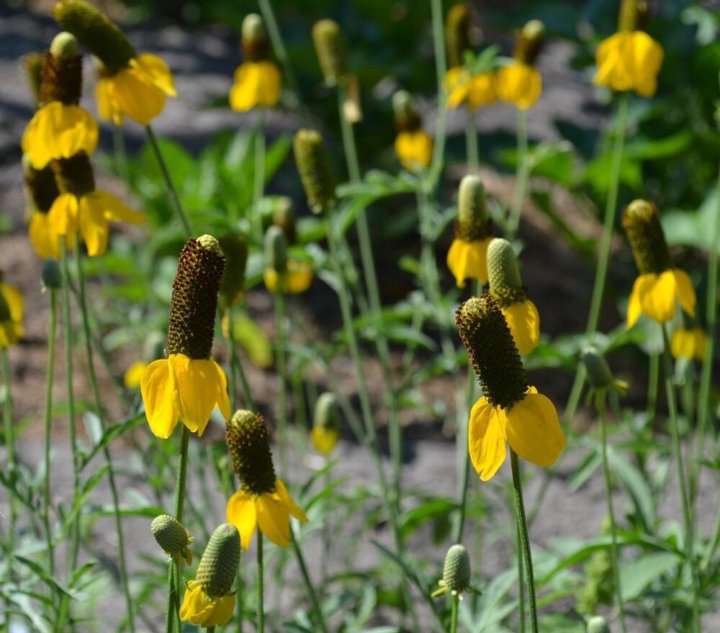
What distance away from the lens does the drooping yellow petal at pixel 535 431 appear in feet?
3.90

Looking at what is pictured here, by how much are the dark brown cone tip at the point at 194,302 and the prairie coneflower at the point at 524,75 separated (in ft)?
5.35

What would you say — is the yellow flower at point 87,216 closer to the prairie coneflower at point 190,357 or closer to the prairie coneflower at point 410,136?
the prairie coneflower at point 190,357

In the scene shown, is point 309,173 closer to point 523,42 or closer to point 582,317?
point 523,42

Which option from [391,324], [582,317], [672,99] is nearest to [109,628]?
A: [391,324]

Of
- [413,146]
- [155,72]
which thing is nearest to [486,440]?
[155,72]

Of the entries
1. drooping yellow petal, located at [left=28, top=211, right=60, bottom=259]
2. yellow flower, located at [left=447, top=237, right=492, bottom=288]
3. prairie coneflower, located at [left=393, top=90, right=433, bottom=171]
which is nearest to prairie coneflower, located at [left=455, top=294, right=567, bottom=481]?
yellow flower, located at [left=447, top=237, right=492, bottom=288]

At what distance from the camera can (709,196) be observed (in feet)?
13.8

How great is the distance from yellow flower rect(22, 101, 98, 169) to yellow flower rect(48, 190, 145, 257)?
0.08 meters

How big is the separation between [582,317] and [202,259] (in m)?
3.45

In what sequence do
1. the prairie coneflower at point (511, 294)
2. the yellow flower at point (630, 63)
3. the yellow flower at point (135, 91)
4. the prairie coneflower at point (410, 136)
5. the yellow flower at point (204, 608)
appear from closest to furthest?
1. the yellow flower at point (204, 608)
2. the prairie coneflower at point (511, 294)
3. the yellow flower at point (135, 91)
4. the yellow flower at point (630, 63)
5. the prairie coneflower at point (410, 136)

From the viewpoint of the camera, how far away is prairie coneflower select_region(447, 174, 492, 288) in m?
1.72

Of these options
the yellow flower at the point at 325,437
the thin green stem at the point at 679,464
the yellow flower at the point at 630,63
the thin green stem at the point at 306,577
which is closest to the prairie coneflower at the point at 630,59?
the yellow flower at the point at 630,63

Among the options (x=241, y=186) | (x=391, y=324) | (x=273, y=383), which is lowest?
(x=391, y=324)

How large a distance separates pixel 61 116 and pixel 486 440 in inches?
35.7
